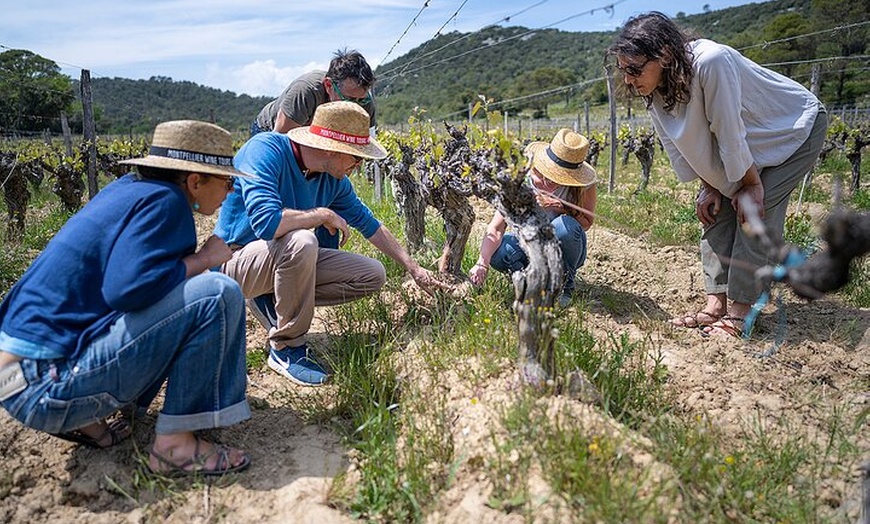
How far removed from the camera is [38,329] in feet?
6.23

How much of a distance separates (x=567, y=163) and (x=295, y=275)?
178 cm

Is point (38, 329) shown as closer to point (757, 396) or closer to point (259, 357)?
point (259, 357)

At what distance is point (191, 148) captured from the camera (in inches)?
85.4

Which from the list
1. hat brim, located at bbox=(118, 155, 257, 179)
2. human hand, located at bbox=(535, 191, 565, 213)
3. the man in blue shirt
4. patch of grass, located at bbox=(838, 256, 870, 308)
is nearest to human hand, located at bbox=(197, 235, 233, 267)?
hat brim, located at bbox=(118, 155, 257, 179)

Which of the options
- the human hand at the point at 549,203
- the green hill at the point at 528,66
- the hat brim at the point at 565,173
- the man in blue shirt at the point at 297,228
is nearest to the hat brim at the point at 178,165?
the man in blue shirt at the point at 297,228

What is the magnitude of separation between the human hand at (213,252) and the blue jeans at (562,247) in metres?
1.86

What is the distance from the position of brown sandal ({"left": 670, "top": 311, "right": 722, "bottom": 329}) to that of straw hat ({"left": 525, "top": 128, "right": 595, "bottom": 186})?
1.04 meters

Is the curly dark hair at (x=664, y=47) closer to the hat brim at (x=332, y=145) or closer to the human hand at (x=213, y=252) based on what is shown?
the hat brim at (x=332, y=145)

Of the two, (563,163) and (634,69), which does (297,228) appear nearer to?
(563,163)

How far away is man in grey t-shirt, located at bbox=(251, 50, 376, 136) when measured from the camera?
4133 mm

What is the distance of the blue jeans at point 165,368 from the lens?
6.36 feet

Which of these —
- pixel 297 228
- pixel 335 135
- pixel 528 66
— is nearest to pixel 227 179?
pixel 297 228

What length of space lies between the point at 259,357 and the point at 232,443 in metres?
0.90

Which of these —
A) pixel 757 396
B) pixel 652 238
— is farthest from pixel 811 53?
pixel 757 396
